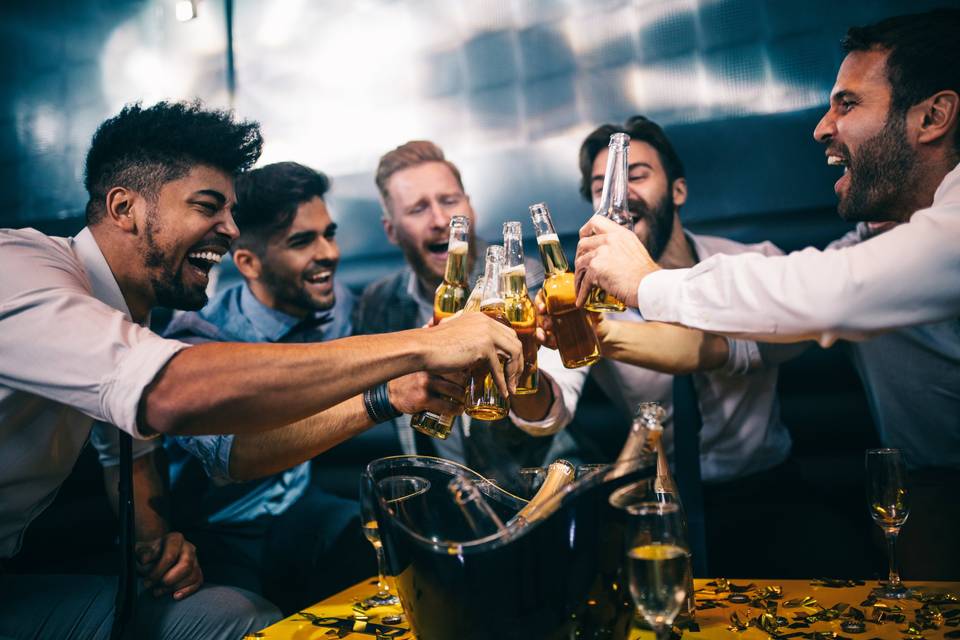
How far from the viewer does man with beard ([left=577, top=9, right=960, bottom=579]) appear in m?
1.13

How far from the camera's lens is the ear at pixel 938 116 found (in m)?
1.55

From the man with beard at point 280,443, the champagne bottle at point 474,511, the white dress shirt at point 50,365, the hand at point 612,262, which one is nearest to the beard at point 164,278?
the white dress shirt at point 50,365

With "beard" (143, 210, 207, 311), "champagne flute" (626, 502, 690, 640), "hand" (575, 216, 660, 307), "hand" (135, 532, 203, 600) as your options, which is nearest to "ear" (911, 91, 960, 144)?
"hand" (575, 216, 660, 307)

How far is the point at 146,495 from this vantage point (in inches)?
69.7

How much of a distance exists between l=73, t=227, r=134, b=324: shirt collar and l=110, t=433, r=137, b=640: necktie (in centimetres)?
38

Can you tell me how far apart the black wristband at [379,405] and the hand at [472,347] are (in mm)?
341

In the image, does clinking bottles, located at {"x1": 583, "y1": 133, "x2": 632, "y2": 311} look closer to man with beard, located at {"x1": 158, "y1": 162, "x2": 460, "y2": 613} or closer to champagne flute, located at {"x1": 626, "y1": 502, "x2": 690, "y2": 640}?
man with beard, located at {"x1": 158, "y1": 162, "x2": 460, "y2": 613}

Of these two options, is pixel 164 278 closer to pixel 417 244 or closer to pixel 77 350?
pixel 77 350

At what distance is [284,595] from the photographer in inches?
84.6

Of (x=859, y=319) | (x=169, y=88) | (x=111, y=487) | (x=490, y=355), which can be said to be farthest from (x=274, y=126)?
(x=859, y=319)

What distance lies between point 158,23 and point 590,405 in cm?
248

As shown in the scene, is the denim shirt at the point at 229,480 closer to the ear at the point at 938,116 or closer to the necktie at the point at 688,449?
the necktie at the point at 688,449

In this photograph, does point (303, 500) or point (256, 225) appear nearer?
point (303, 500)

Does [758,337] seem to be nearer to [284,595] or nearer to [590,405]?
[590,405]
